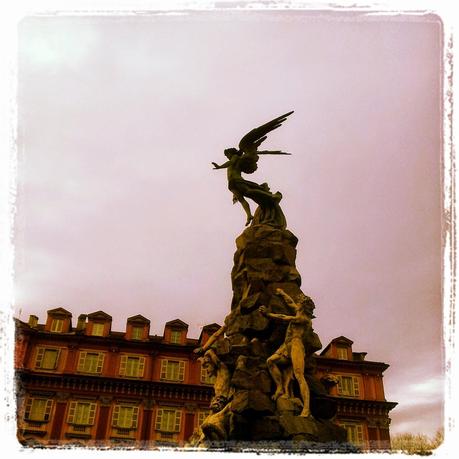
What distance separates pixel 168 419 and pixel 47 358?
9.62m

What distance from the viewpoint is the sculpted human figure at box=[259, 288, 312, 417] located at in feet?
29.9

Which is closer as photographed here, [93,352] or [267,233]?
[267,233]

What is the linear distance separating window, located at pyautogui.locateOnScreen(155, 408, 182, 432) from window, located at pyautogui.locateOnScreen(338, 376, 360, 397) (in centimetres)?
1167

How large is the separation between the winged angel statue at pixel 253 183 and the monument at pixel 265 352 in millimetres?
26

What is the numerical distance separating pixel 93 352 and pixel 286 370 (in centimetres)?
2852

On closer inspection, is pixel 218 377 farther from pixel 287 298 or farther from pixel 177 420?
pixel 177 420

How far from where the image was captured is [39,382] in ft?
109

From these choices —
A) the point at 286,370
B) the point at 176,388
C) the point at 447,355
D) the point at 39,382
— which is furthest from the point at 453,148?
the point at 39,382

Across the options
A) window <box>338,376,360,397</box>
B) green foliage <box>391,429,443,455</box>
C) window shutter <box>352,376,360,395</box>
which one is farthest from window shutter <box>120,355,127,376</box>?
green foliage <box>391,429,443,455</box>

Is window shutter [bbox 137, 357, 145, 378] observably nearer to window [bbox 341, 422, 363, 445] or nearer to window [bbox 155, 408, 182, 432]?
window [bbox 155, 408, 182, 432]

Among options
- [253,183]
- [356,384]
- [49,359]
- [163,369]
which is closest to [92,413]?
[49,359]

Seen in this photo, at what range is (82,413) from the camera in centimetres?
3281

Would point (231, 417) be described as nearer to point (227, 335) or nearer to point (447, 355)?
point (227, 335)

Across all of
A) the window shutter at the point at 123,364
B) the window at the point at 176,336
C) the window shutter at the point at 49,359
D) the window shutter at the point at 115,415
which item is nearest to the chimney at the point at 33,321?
the window shutter at the point at 49,359
